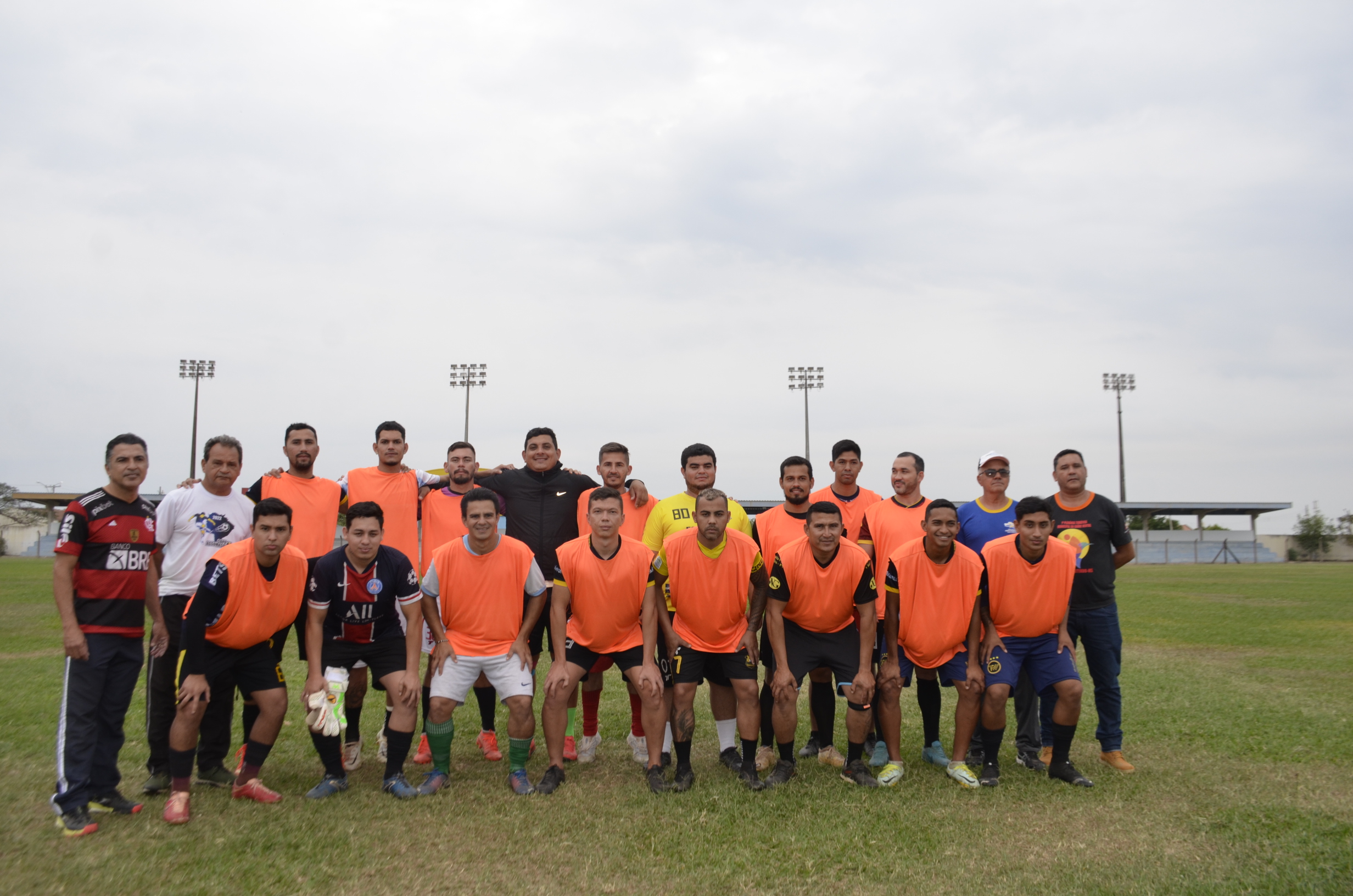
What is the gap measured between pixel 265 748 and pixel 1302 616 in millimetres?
19463

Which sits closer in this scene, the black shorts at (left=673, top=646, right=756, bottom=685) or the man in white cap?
the black shorts at (left=673, top=646, right=756, bottom=685)

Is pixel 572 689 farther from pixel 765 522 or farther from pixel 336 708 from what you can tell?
pixel 765 522

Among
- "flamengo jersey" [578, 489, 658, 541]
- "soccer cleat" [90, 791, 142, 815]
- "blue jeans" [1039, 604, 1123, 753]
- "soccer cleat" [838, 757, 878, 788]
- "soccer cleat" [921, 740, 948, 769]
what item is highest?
"flamengo jersey" [578, 489, 658, 541]

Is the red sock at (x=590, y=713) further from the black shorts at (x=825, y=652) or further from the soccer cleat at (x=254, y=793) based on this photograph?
the soccer cleat at (x=254, y=793)

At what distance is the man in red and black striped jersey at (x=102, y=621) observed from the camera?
4805mm

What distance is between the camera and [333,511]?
640 cm

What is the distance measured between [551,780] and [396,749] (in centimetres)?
101

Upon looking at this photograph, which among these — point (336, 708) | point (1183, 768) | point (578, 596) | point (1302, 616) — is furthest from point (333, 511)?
point (1302, 616)

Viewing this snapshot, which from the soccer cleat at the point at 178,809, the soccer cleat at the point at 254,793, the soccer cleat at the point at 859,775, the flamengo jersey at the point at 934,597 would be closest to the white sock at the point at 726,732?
the soccer cleat at the point at 859,775

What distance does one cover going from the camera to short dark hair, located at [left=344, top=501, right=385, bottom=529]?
545 cm

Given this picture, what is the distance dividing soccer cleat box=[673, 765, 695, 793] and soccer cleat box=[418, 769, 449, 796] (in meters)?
1.51

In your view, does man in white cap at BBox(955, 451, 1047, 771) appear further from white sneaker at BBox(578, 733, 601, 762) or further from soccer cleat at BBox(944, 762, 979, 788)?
white sneaker at BBox(578, 733, 601, 762)

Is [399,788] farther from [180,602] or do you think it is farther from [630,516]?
[630,516]

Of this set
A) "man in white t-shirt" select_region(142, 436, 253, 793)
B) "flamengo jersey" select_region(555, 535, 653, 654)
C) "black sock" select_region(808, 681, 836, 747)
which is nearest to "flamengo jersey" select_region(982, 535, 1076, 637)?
"black sock" select_region(808, 681, 836, 747)
